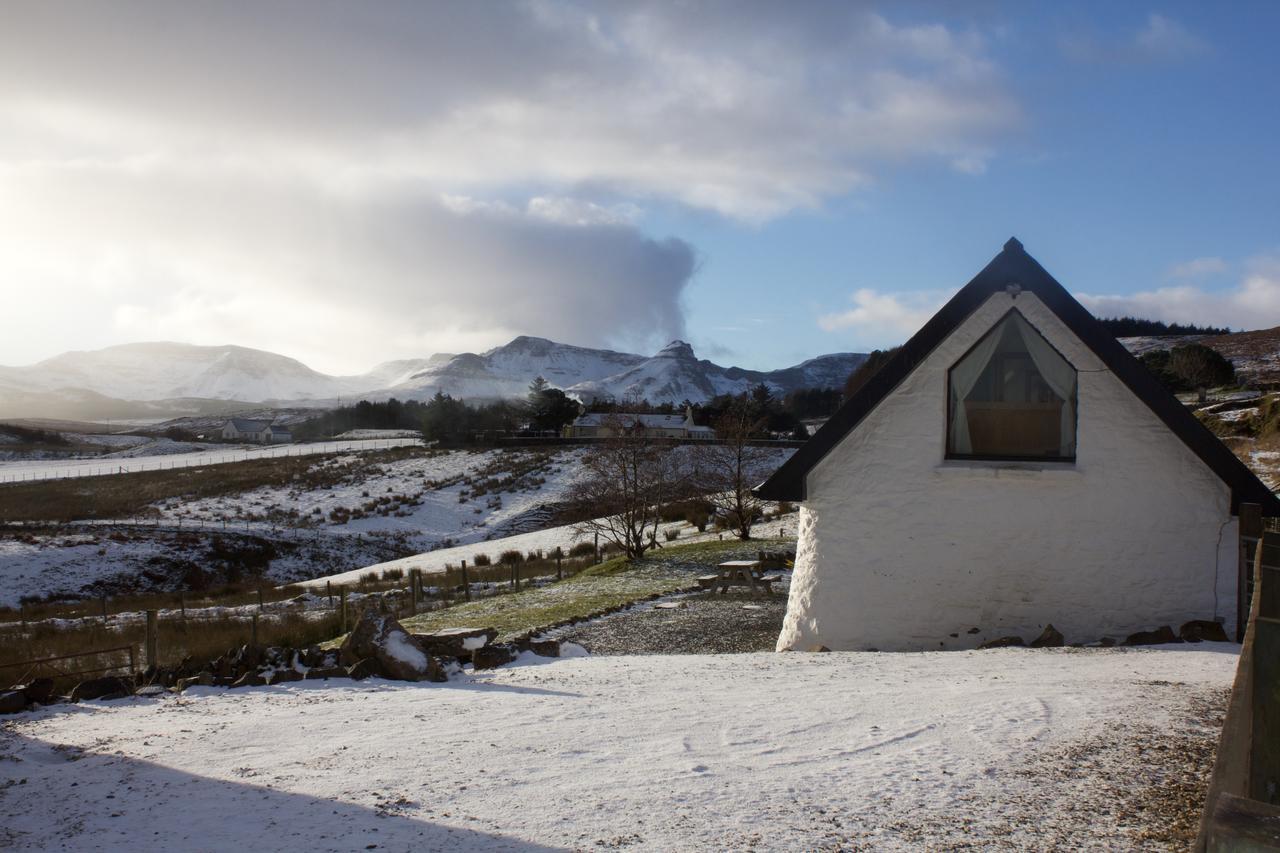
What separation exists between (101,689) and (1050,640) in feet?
35.7

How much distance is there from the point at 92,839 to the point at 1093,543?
10.3m

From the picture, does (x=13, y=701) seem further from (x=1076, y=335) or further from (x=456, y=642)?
(x=1076, y=335)

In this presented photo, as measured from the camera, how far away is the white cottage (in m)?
9.77

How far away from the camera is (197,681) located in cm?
936

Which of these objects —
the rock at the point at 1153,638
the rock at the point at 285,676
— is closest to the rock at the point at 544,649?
the rock at the point at 285,676

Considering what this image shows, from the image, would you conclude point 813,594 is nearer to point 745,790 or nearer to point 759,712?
point 759,712

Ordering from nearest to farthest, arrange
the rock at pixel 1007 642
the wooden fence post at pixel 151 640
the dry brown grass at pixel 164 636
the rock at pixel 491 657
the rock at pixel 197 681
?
the rock at pixel 197 681 → the rock at pixel 1007 642 → the rock at pixel 491 657 → the wooden fence post at pixel 151 640 → the dry brown grass at pixel 164 636

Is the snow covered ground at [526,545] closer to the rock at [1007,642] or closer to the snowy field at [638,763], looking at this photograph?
the rock at [1007,642]

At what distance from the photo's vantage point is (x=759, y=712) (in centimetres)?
681

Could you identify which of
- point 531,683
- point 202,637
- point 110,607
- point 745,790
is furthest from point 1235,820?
point 110,607

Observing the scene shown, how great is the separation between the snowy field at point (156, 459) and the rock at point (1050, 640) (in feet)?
233

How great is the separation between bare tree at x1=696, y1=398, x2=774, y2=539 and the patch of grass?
380 centimetres

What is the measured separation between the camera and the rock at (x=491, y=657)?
10422mm

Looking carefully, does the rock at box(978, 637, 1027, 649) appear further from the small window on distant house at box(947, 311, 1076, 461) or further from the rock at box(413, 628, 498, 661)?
the rock at box(413, 628, 498, 661)
